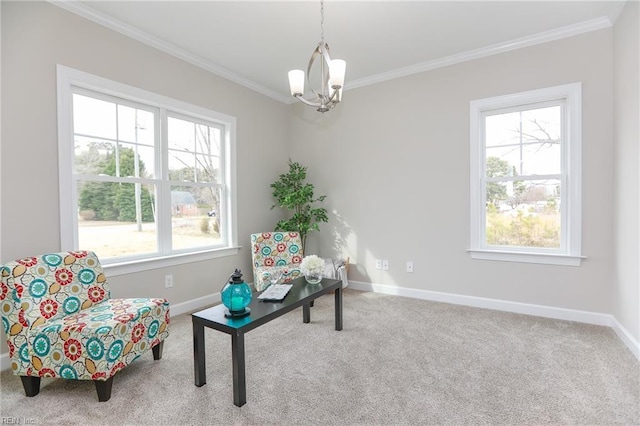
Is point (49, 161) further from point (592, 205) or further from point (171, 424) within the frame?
point (592, 205)

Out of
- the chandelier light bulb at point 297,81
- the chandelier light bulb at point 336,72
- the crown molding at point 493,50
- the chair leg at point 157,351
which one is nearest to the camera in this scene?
the chandelier light bulb at point 336,72

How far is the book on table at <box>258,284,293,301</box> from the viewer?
7.81 ft

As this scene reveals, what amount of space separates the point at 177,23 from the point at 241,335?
2749 mm

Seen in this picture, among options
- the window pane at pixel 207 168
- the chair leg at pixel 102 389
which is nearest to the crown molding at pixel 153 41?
the window pane at pixel 207 168

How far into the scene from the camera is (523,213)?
3.42 m

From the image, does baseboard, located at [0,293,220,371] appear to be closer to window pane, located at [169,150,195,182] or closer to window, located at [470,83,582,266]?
window pane, located at [169,150,195,182]

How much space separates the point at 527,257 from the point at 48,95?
450 centimetres

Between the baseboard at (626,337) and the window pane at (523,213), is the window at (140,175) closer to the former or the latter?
Result: the window pane at (523,213)

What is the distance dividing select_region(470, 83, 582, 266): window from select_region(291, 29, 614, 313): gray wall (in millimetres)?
84

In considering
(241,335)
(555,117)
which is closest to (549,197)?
(555,117)

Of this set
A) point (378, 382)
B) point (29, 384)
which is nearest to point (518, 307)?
point (378, 382)

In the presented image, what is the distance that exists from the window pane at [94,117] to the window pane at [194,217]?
0.83 metres

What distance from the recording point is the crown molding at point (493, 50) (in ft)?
9.70

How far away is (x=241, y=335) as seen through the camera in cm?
187
